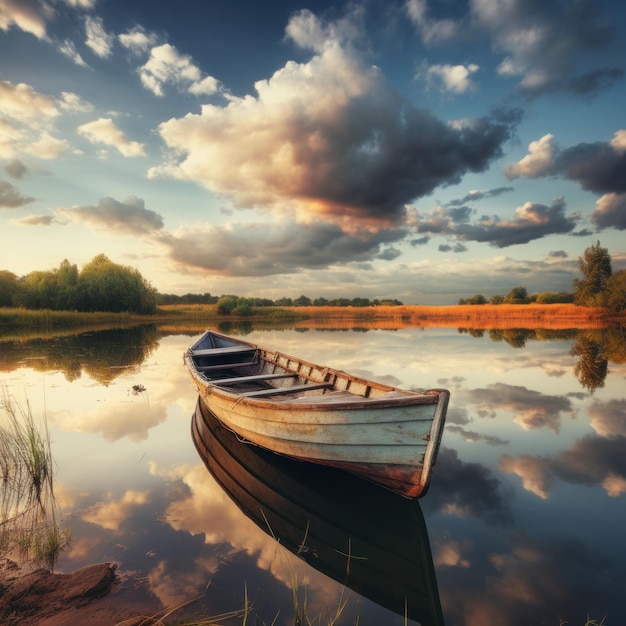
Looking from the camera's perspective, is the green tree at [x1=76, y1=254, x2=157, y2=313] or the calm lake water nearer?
the calm lake water

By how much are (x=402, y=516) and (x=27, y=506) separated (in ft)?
16.7

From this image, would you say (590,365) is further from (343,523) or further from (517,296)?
(517,296)

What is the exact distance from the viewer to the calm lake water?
3.65 meters

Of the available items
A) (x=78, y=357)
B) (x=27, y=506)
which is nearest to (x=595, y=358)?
(x=27, y=506)

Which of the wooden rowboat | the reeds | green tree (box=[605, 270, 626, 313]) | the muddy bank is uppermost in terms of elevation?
green tree (box=[605, 270, 626, 313])

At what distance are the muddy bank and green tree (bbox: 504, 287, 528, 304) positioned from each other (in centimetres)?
8499

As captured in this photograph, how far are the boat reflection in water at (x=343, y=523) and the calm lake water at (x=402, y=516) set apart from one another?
1.7 inches

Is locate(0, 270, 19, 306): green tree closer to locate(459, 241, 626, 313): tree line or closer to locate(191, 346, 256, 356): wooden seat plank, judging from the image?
locate(191, 346, 256, 356): wooden seat plank

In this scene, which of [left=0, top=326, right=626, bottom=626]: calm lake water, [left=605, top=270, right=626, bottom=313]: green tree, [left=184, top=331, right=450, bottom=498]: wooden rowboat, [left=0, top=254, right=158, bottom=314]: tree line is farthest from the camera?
[left=0, top=254, right=158, bottom=314]: tree line

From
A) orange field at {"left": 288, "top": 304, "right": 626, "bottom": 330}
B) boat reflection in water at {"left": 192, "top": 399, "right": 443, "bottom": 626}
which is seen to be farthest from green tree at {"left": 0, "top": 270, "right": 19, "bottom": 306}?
boat reflection in water at {"left": 192, "top": 399, "right": 443, "bottom": 626}

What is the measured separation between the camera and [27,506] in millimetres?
5270

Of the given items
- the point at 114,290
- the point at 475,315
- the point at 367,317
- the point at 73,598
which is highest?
the point at 114,290

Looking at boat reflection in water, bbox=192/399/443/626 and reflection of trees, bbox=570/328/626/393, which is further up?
reflection of trees, bbox=570/328/626/393

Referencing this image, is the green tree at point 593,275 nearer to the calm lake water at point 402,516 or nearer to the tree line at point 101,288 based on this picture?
the tree line at point 101,288
